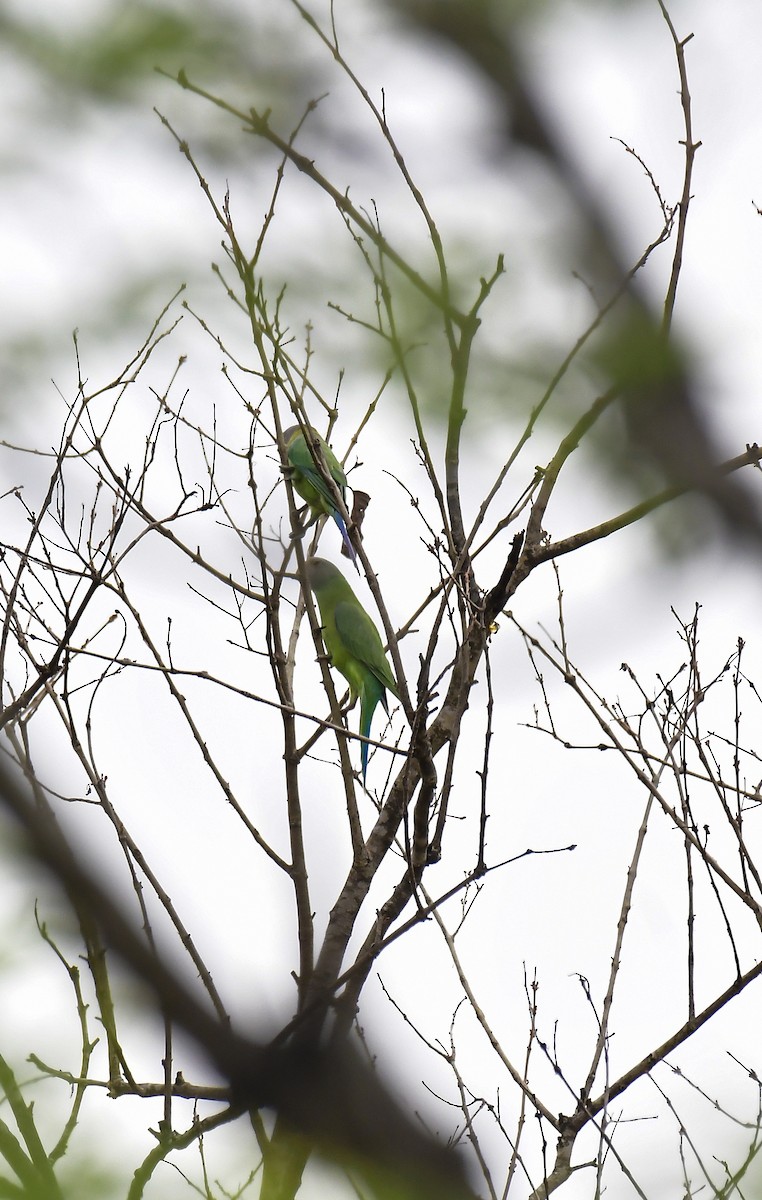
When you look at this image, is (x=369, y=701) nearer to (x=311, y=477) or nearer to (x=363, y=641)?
(x=363, y=641)

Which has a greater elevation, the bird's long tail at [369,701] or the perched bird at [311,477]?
the perched bird at [311,477]

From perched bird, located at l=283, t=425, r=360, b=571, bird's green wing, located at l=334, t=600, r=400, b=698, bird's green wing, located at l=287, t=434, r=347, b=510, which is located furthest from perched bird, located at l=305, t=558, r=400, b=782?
bird's green wing, located at l=287, t=434, r=347, b=510

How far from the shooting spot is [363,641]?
6.48 metres

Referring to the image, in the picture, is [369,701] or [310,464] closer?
[369,701]

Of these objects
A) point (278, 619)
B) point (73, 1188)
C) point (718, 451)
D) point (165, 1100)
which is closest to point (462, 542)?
point (278, 619)

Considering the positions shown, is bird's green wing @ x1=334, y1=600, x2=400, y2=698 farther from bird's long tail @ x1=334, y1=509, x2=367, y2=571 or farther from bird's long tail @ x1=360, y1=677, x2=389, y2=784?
bird's long tail @ x1=334, y1=509, x2=367, y2=571

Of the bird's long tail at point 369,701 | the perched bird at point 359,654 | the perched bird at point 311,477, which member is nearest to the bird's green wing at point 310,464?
the perched bird at point 311,477

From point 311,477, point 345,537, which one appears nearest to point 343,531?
point 345,537

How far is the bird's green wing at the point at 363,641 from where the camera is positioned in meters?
6.34

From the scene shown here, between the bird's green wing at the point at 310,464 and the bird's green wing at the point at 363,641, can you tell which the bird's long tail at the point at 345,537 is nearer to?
the bird's green wing at the point at 310,464

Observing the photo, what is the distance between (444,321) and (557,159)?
77 centimetres

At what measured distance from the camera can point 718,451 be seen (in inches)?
38.6

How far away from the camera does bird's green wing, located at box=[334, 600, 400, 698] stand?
6.34 m

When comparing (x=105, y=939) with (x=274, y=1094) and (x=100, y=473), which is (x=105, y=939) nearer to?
(x=274, y=1094)
